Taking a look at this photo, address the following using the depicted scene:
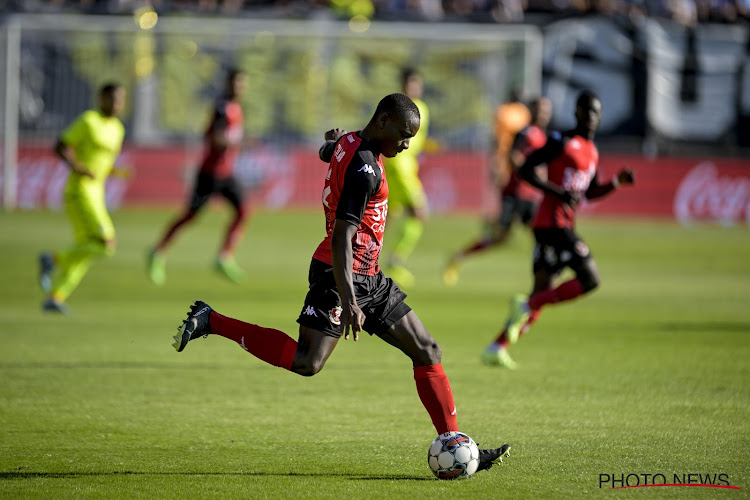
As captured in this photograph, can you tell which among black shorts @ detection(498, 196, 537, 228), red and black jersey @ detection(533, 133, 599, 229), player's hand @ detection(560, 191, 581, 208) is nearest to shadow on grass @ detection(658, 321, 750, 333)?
red and black jersey @ detection(533, 133, 599, 229)

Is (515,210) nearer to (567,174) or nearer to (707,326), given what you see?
(707,326)

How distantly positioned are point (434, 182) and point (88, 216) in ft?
54.2

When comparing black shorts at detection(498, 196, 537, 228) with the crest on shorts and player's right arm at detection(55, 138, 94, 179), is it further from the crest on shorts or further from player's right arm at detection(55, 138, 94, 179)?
the crest on shorts

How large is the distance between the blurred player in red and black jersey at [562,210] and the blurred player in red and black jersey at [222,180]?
24.5 ft

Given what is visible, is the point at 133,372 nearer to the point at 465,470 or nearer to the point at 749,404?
the point at 465,470

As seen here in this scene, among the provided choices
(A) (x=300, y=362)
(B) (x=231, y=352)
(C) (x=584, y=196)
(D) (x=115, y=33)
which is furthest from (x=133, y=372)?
(D) (x=115, y=33)

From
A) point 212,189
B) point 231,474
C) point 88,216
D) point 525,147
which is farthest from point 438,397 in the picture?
point 212,189

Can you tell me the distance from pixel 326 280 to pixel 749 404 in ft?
12.2

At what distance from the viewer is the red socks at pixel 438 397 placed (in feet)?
20.6

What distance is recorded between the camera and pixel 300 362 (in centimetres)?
628

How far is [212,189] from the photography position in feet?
54.3

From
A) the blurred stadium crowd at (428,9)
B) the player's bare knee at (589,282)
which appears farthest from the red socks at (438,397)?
the blurred stadium crowd at (428,9)

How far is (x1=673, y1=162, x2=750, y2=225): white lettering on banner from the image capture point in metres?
28.9

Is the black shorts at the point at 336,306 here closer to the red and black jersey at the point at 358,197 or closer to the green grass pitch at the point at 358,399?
the red and black jersey at the point at 358,197
